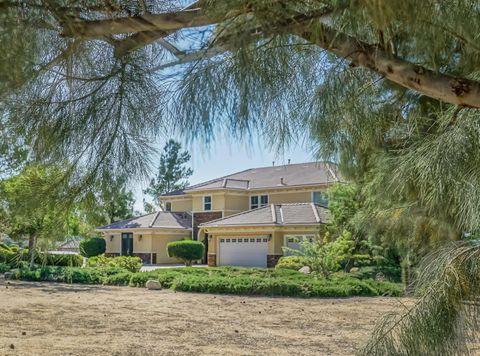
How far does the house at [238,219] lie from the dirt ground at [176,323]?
36.8 feet

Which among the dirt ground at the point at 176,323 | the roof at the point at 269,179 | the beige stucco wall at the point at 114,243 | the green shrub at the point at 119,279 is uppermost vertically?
the roof at the point at 269,179

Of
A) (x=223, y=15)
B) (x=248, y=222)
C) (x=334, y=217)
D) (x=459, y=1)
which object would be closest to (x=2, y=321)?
(x=223, y=15)

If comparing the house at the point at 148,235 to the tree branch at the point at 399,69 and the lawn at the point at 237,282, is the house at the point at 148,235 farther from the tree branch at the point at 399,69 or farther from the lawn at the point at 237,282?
the tree branch at the point at 399,69

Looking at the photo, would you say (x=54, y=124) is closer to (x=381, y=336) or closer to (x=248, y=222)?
(x=381, y=336)

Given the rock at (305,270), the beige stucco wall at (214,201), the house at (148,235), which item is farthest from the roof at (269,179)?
the rock at (305,270)

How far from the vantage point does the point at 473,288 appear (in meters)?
2.80

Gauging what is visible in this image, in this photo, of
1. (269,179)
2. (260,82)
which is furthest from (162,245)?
(260,82)

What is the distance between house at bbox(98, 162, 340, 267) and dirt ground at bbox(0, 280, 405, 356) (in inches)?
441

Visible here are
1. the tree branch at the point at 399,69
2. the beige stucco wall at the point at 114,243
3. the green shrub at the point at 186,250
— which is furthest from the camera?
the beige stucco wall at the point at 114,243

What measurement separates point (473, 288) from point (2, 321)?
908 centimetres

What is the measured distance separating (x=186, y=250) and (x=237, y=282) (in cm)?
1323

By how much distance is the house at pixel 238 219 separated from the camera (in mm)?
25594

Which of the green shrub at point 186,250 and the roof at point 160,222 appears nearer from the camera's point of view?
the green shrub at point 186,250

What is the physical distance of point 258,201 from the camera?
30.2 m
